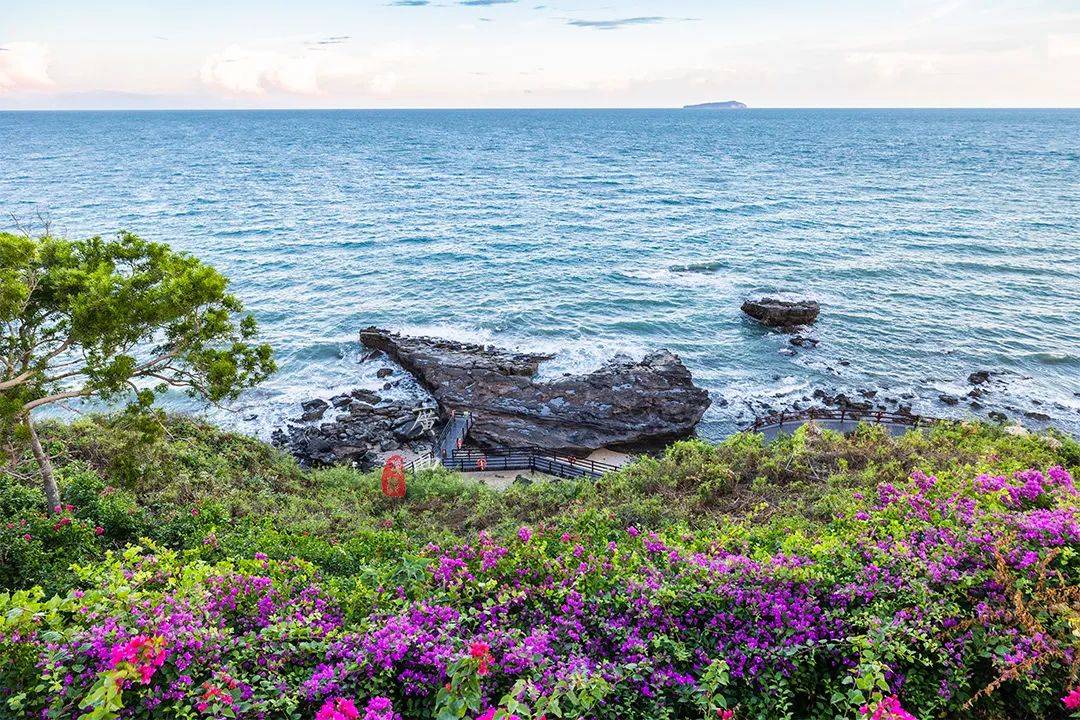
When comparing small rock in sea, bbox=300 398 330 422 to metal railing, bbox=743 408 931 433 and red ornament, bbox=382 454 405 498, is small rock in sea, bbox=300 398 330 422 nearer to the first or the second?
red ornament, bbox=382 454 405 498

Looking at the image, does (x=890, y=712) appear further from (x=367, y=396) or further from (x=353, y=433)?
(x=367, y=396)

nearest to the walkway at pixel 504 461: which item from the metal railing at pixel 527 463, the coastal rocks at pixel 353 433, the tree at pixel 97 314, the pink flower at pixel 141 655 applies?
the metal railing at pixel 527 463

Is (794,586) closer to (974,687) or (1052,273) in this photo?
(974,687)

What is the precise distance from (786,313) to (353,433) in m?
28.2

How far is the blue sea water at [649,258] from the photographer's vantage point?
1428 inches

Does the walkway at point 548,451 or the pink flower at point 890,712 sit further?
the walkway at point 548,451

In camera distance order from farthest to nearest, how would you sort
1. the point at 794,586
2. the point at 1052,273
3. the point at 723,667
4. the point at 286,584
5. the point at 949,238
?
the point at 949,238 → the point at 1052,273 → the point at 286,584 → the point at 794,586 → the point at 723,667

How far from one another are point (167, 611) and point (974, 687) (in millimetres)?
9501

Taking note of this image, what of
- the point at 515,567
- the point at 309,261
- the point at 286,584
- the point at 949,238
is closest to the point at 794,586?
the point at 515,567

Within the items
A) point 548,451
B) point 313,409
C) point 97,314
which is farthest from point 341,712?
point 313,409

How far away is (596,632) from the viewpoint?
7992 millimetres

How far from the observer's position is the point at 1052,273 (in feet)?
164

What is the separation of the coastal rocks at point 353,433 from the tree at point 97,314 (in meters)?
13.3

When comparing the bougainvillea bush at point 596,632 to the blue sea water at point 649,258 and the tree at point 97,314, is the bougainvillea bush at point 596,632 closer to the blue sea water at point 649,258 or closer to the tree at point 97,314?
the tree at point 97,314
